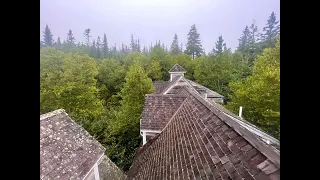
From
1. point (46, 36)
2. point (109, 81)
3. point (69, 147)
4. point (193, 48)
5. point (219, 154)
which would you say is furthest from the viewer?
point (193, 48)

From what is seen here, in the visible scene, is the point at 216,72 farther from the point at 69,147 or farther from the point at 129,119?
the point at 69,147

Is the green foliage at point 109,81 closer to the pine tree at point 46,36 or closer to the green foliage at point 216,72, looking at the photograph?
the green foliage at point 216,72

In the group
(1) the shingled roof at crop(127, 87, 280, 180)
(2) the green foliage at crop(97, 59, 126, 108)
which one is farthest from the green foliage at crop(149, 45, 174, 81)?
(1) the shingled roof at crop(127, 87, 280, 180)

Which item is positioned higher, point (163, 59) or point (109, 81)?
point (163, 59)

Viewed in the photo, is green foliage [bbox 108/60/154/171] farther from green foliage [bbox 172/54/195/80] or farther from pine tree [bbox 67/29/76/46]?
green foliage [bbox 172/54/195/80]

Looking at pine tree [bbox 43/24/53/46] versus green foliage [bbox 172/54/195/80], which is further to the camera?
green foliage [bbox 172/54/195/80]

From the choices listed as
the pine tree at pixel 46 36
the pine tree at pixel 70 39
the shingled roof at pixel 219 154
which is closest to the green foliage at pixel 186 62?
the shingled roof at pixel 219 154

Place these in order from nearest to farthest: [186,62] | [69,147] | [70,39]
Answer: [70,39] < [69,147] < [186,62]

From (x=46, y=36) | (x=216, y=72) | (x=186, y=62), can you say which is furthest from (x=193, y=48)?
(x=46, y=36)
